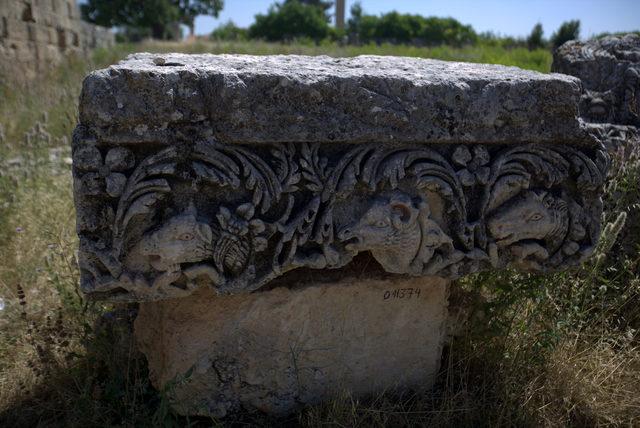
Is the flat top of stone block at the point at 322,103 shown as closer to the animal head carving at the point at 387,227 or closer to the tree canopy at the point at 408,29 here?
the animal head carving at the point at 387,227

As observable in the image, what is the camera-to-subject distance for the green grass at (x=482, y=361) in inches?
87.4

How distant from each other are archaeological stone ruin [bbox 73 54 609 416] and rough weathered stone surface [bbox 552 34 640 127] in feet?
5.14

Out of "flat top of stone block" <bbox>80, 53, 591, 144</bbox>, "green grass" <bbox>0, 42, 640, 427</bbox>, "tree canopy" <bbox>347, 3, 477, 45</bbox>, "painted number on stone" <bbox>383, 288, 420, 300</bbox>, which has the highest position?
"tree canopy" <bbox>347, 3, 477, 45</bbox>


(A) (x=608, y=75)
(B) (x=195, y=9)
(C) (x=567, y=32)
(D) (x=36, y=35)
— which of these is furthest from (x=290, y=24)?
(A) (x=608, y=75)

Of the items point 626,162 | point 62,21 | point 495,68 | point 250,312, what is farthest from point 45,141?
point 62,21

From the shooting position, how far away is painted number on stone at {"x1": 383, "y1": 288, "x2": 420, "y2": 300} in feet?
7.36

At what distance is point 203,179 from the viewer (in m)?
1.80

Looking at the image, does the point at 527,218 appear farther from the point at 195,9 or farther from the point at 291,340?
the point at 195,9

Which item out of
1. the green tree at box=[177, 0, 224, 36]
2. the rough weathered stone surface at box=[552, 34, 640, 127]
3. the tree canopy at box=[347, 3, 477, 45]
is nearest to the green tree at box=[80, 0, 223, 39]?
the green tree at box=[177, 0, 224, 36]

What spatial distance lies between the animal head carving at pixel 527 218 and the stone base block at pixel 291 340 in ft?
1.09

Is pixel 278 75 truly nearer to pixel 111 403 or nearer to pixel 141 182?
pixel 141 182

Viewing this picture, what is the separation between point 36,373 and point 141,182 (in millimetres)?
1113

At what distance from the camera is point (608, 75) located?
357 cm

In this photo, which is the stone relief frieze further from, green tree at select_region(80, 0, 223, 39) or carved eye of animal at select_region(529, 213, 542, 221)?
green tree at select_region(80, 0, 223, 39)
